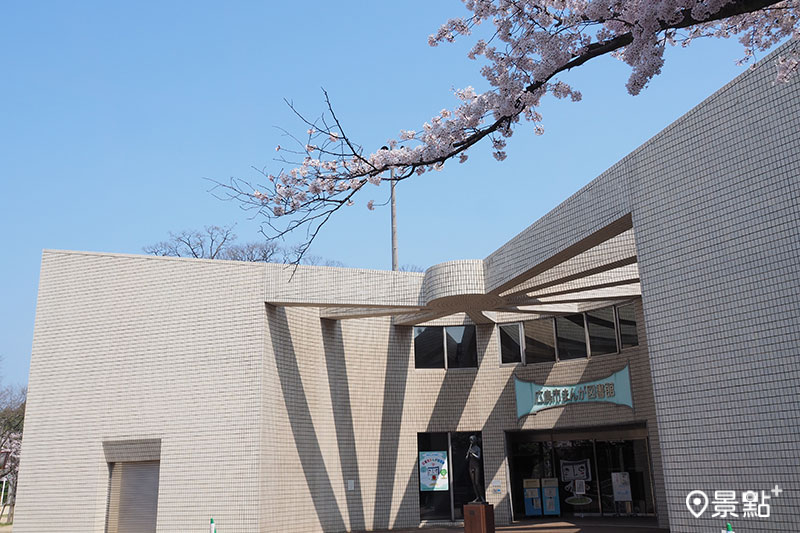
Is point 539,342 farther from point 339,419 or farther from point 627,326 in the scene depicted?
point 339,419

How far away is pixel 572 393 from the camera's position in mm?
15352

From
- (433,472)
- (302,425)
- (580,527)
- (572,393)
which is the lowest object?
(580,527)

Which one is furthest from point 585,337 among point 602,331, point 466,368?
point 466,368

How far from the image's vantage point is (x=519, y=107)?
4410 millimetres

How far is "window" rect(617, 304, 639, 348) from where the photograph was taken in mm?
14609

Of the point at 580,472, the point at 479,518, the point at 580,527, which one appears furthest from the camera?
the point at 580,472

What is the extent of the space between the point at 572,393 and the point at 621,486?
2504mm

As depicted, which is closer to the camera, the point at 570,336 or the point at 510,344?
the point at 570,336

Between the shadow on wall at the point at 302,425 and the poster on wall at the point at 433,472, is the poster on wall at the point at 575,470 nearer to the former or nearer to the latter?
the poster on wall at the point at 433,472

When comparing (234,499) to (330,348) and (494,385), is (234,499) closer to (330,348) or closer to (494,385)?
(330,348)

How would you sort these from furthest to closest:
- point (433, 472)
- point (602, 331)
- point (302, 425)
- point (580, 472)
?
1. point (580, 472)
2. point (433, 472)
3. point (602, 331)
4. point (302, 425)

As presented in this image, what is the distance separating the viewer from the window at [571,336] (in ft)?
51.4

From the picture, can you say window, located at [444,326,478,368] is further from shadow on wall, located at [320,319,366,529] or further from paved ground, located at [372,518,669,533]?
paved ground, located at [372,518,669,533]

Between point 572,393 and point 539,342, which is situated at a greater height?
point 539,342
